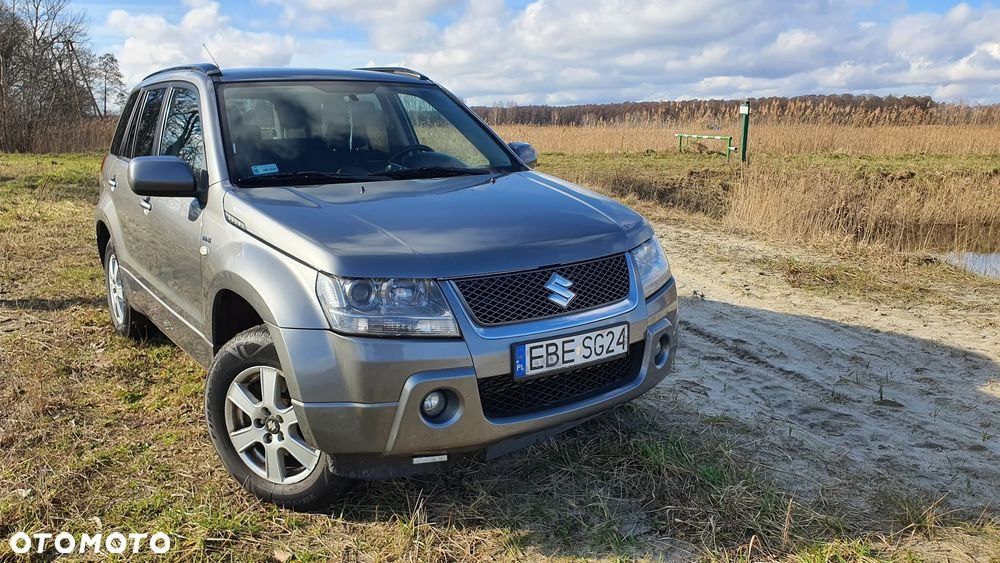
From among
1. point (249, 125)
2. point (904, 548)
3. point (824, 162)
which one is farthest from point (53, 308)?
point (824, 162)

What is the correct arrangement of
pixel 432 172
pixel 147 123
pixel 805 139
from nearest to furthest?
pixel 432 172 → pixel 147 123 → pixel 805 139

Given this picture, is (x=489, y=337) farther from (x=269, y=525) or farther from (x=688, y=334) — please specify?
(x=688, y=334)

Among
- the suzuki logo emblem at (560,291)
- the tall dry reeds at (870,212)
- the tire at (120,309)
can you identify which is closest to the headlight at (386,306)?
the suzuki logo emblem at (560,291)

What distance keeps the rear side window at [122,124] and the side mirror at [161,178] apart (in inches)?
77.2

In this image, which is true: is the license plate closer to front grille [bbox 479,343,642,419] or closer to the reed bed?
front grille [bbox 479,343,642,419]

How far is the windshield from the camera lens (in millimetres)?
3529

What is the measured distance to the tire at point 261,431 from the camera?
9.31ft

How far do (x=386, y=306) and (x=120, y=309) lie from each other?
3.46 meters

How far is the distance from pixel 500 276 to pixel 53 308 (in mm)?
4873

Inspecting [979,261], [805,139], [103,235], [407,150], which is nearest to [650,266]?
[407,150]

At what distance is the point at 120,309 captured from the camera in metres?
5.22

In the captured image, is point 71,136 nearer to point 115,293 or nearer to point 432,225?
point 115,293

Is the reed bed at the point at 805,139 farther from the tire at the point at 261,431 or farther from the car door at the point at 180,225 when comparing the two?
the tire at the point at 261,431

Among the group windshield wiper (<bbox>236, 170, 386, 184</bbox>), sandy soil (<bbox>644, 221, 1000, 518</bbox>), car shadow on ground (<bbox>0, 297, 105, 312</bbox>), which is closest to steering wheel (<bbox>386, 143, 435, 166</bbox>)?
windshield wiper (<bbox>236, 170, 386, 184</bbox>)
